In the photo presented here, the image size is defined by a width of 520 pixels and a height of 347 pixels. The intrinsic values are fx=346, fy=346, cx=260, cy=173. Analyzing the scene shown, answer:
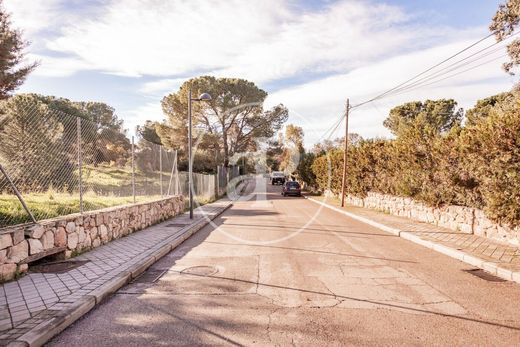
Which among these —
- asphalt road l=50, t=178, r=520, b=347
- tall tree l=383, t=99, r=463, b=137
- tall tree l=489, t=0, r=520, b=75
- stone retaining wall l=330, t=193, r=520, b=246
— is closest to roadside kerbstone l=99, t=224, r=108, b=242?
asphalt road l=50, t=178, r=520, b=347

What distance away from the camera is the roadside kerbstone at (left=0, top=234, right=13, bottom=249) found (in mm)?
5633

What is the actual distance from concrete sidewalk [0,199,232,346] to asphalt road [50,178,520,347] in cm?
19

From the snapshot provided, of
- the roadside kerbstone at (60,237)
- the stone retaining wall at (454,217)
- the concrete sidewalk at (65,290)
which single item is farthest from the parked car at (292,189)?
the roadside kerbstone at (60,237)

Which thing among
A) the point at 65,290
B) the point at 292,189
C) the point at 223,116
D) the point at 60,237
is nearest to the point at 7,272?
the point at 65,290

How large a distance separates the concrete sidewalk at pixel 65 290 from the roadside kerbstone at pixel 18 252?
34 centimetres

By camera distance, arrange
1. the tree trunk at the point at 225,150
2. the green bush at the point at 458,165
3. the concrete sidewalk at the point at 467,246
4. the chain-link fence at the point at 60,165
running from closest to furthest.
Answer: the chain-link fence at the point at 60,165
the concrete sidewalk at the point at 467,246
the green bush at the point at 458,165
the tree trunk at the point at 225,150

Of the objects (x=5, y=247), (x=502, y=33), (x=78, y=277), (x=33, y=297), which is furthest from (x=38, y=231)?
(x=502, y=33)

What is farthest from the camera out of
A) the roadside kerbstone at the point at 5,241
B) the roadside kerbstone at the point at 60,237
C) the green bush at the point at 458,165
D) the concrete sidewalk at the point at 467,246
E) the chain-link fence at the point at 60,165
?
the green bush at the point at 458,165

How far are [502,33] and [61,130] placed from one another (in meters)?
20.5

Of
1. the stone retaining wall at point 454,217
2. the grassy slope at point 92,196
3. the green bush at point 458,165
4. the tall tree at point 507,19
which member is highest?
the tall tree at point 507,19

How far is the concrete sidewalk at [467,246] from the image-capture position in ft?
22.3

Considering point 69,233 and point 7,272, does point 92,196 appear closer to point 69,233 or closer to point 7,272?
point 69,233

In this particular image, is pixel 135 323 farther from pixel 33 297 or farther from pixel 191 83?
pixel 191 83

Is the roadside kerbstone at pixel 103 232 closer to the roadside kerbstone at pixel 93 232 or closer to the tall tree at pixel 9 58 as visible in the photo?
the roadside kerbstone at pixel 93 232
